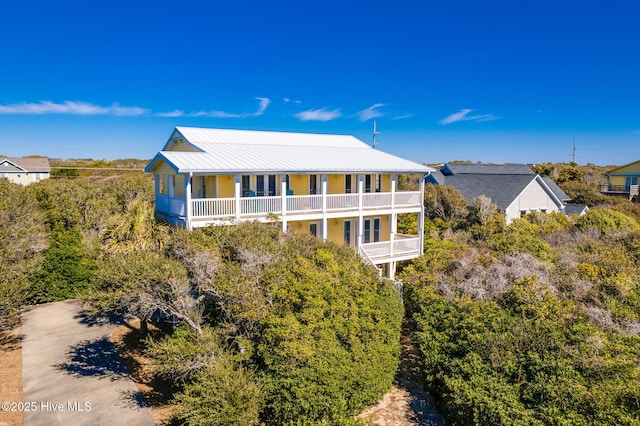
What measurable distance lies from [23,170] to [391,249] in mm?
68694

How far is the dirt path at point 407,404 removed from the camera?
11492 mm

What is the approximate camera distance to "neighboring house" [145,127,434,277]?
57.1 ft

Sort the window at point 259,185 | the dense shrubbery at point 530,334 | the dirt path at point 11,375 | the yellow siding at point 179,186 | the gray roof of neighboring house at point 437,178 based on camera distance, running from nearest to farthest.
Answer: the dense shrubbery at point 530,334 → the dirt path at point 11,375 → the window at point 259,185 → the yellow siding at point 179,186 → the gray roof of neighboring house at point 437,178

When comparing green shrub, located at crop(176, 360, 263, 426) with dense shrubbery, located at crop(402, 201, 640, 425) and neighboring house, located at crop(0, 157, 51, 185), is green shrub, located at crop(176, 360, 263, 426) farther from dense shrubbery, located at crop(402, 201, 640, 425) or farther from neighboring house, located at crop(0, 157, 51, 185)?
neighboring house, located at crop(0, 157, 51, 185)

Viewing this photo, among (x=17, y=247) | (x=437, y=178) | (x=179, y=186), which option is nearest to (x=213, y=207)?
(x=179, y=186)

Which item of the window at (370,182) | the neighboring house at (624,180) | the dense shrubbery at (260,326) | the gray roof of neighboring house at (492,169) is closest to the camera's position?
the dense shrubbery at (260,326)

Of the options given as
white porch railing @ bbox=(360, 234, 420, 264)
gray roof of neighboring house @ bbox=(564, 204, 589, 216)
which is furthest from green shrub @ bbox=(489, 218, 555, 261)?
gray roof of neighboring house @ bbox=(564, 204, 589, 216)

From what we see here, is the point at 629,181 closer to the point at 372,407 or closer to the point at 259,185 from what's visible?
the point at 259,185

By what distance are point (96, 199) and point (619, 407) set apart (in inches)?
1015

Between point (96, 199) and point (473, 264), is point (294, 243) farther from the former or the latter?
point (96, 199)

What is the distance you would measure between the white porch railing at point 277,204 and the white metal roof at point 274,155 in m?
1.37

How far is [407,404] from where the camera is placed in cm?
1230

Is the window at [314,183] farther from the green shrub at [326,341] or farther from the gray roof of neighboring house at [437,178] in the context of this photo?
the gray roof of neighboring house at [437,178]

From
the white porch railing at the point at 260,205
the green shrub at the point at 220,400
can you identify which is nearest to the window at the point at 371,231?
the white porch railing at the point at 260,205
